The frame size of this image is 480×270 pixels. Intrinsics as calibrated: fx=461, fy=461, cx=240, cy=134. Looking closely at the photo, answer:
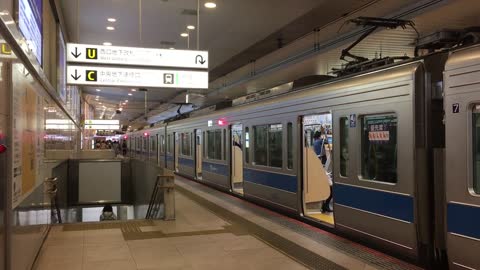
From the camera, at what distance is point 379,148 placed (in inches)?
219

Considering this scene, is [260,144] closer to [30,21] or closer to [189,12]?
[189,12]

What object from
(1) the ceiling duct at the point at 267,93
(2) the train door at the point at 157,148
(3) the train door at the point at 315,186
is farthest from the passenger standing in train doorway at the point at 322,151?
(2) the train door at the point at 157,148

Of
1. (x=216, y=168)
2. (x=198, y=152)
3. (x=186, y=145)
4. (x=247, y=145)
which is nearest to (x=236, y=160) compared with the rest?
(x=216, y=168)

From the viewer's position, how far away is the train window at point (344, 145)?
247 inches

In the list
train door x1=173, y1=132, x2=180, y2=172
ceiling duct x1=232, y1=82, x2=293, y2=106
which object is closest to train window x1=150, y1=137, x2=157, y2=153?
train door x1=173, y1=132, x2=180, y2=172

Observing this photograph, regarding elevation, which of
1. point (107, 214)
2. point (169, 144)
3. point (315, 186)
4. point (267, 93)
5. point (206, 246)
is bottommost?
point (107, 214)

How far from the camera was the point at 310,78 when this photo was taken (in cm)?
784

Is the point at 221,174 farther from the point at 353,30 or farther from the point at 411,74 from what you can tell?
the point at 411,74

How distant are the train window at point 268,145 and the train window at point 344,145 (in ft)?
7.28

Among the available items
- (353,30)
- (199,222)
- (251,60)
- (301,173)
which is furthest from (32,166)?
(251,60)

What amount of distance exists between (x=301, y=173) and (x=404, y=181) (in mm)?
2849

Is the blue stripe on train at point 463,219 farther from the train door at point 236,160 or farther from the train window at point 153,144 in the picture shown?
the train window at point 153,144

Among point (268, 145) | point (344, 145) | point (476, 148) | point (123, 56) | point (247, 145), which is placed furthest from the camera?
point (247, 145)

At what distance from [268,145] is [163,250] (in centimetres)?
377
